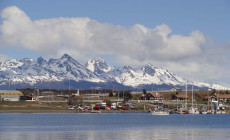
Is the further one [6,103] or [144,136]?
[6,103]

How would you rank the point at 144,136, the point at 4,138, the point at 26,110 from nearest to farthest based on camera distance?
1. the point at 4,138
2. the point at 144,136
3. the point at 26,110

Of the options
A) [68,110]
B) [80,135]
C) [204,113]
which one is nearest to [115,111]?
[68,110]

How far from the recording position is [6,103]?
19025 cm

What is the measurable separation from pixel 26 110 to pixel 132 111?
128 ft

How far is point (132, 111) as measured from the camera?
194250 millimetres

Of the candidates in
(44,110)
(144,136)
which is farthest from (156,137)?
(44,110)

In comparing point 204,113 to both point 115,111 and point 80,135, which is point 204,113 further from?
point 80,135

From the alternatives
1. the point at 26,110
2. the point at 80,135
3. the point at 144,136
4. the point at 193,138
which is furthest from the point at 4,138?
the point at 26,110

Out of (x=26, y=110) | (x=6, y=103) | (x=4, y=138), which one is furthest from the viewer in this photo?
(x=6, y=103)

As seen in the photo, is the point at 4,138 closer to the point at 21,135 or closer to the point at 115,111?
the point at 21,135

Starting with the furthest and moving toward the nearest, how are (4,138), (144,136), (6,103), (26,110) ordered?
(6,103), (26,110), (144,136), (4,138)

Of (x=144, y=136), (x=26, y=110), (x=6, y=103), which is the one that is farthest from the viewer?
(x=6, y=103)

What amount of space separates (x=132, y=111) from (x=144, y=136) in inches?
4642

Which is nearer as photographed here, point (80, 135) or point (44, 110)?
point (80, 135)
